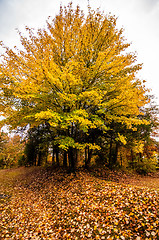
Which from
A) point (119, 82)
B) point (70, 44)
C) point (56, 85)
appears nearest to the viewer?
point (56, 85)

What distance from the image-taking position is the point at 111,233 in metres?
3.49

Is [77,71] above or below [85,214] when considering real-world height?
above

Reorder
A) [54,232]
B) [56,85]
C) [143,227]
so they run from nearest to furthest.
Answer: [143,227]
[54,232]
[56,85]

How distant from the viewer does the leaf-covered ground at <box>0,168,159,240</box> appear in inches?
140

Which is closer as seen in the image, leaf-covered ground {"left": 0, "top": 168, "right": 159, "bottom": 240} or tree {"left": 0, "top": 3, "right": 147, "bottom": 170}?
leaf-covered ground {"left": 0, "top": 168, "right": 159, "bottom": 240}

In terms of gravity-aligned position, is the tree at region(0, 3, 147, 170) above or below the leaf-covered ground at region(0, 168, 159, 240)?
above

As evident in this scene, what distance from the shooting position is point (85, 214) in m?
4.45

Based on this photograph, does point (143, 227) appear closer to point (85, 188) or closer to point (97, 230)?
point (97, 230)

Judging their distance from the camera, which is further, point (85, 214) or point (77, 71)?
point (77, 71)

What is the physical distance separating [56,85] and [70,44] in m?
2.99

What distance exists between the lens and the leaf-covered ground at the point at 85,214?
357cm

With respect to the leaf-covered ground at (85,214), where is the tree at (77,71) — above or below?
above

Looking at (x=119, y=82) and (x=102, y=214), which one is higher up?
(x=119, y=82)

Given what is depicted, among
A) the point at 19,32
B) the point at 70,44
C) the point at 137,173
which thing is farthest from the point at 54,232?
the point at 137,173
